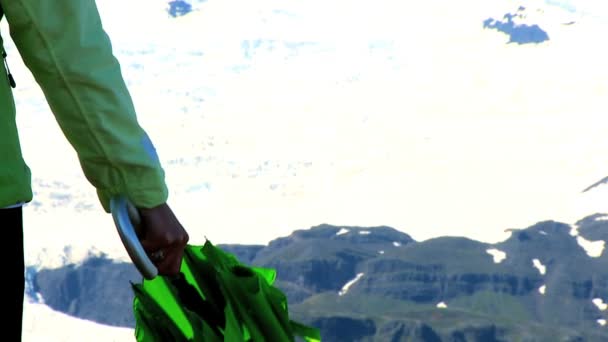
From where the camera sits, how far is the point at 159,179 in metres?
2.47

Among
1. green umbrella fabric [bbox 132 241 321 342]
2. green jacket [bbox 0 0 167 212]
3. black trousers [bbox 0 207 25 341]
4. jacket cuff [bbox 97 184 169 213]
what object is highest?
green jacket [bbox 0 0 167 212]

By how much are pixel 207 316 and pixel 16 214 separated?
0.60m

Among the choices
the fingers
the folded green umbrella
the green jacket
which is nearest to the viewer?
the green jacket

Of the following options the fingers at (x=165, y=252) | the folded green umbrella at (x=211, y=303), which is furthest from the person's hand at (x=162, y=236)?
the folded green umbrella at (x=211, y=303)

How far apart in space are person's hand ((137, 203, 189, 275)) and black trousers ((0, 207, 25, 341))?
322 millimetres

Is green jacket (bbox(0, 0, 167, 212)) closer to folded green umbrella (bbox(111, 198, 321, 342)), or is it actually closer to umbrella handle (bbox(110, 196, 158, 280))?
umbrella handle (bbox(110, 196, 158, 280))

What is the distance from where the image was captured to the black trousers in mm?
2533

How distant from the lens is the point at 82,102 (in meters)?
2.40

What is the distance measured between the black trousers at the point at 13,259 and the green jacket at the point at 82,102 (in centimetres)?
5

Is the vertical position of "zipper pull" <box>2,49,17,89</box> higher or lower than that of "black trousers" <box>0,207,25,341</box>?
higher

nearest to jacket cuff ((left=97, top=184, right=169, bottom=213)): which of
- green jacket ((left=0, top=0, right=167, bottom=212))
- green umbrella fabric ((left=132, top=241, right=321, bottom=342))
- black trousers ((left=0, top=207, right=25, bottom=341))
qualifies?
green jacket ((left=0, top=0, right=167, bottom=212))

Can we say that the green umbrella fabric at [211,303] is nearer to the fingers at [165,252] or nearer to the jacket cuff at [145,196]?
the fingers at [165,252]

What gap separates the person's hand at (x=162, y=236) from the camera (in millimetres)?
2439

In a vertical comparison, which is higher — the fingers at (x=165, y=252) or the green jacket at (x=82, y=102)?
the green jacket at (x=82, y=102)
